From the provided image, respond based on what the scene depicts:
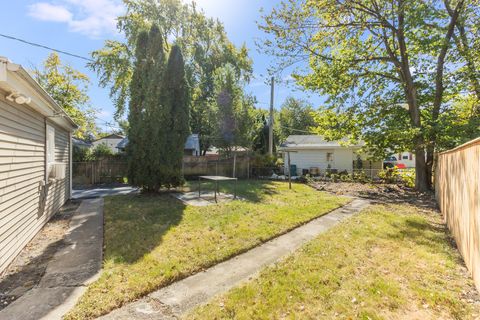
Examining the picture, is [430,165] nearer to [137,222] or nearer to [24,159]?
[137,222]

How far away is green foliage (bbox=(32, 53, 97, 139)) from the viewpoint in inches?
720

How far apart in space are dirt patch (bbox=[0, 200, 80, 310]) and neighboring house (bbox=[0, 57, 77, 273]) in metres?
0.13

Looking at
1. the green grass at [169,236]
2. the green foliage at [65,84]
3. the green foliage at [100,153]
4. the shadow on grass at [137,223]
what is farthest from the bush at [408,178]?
the green foliage at [65,84]

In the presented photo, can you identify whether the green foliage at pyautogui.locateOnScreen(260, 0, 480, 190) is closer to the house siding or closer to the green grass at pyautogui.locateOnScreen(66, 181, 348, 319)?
the green grass at pyautogui.locateOnScreen(66, 181, 348, 319)

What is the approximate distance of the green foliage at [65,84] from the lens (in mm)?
18297

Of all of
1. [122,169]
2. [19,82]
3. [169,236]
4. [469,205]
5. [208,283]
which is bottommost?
[208,283]

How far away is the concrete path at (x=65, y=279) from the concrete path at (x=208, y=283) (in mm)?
670

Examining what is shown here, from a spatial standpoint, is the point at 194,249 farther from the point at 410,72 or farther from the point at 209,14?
the point at 209,14

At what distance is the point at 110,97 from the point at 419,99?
21.8 meters

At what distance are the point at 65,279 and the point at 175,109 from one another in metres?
6.82

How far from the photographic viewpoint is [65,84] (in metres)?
18.8

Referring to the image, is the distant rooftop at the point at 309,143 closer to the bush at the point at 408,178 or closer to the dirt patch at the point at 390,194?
the bush at the point at 408,178

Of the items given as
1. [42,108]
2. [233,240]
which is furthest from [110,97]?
[233,240]

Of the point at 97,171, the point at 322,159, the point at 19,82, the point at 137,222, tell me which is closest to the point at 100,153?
the point at 97,171
